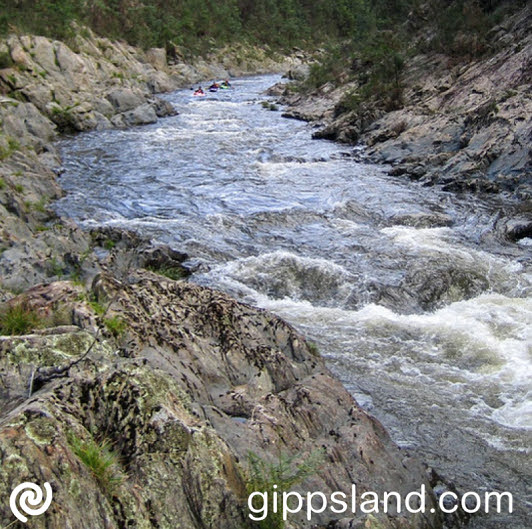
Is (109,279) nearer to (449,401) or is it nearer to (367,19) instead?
(449,401)

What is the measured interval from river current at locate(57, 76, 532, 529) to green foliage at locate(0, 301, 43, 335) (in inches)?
138

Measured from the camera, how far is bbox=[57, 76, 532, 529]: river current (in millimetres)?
6059

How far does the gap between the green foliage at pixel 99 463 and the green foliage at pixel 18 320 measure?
1.61 m

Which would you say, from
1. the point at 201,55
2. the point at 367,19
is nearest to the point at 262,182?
the point at 367,19

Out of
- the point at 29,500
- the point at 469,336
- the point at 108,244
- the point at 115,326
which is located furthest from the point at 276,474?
the point at 108,244

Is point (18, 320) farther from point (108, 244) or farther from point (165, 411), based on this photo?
point (108, 244)

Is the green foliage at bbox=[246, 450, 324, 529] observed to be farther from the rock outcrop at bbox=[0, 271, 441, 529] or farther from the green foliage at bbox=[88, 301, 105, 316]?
the green foliage at bbox=[88, 301, 105, 316]

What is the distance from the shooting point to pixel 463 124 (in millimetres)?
17797

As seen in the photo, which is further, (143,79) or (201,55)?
(201,55)

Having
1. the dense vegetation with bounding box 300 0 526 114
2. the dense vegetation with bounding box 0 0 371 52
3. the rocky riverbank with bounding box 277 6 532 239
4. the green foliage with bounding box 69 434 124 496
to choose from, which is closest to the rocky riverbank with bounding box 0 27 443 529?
the green foliage with bounding box 69 434 124 496

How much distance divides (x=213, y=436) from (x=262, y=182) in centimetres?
1287

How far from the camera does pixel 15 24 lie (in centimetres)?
2745

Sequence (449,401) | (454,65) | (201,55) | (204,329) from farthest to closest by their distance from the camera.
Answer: (201,55)
(454,65)
(449,401)
(204,329)

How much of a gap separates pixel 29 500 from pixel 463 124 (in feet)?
56.8
